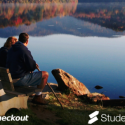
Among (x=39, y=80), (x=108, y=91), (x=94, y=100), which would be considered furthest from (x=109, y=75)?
(x=39, y=80)

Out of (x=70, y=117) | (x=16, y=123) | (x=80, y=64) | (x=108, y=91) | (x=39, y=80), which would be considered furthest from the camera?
(x=80, y=64)

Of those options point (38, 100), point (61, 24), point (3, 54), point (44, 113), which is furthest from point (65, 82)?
point (61, 24)

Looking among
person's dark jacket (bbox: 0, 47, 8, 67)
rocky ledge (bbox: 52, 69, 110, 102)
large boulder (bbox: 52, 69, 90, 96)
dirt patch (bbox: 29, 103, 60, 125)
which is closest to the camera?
dirt patch (bbox: 29, 103, 60, 125)

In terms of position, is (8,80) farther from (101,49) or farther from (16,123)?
(101,49)

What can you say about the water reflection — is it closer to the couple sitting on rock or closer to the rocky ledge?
the rocky ledge

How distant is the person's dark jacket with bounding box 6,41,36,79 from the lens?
4.80m

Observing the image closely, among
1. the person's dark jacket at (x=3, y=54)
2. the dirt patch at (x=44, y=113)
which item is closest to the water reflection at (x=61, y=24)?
the person's dark jacket at (x=3, y=54)

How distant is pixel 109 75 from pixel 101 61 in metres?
2.73

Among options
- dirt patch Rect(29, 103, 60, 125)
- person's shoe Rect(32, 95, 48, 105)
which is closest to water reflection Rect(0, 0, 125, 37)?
person's shoe Rect(32, 95, 48, 105)

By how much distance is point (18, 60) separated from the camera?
4.83 meters

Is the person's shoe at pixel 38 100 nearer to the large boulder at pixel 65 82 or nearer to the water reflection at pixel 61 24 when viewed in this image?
the large boulder at pixel 65 82

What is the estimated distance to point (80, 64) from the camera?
47.1 feet

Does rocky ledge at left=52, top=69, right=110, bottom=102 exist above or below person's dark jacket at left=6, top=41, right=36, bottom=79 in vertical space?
below

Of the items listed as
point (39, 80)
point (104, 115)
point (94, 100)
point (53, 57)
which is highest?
point (39, 80)
